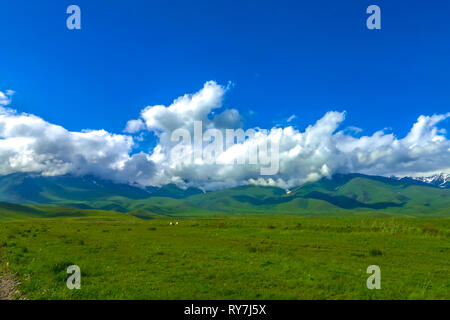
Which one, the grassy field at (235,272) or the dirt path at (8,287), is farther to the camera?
the dirt path at (8,287)

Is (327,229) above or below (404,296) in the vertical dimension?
below

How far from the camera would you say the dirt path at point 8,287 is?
18519mm

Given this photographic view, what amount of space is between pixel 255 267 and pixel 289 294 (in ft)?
24.4

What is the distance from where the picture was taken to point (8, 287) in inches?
800

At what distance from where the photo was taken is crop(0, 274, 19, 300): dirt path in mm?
18519

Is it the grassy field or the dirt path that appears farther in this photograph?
the dirt path

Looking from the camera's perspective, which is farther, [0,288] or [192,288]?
[0,288]

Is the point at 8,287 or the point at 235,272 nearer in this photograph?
the point at 8,287

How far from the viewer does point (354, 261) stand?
27.7 meters

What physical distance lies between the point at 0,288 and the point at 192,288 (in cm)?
1440
